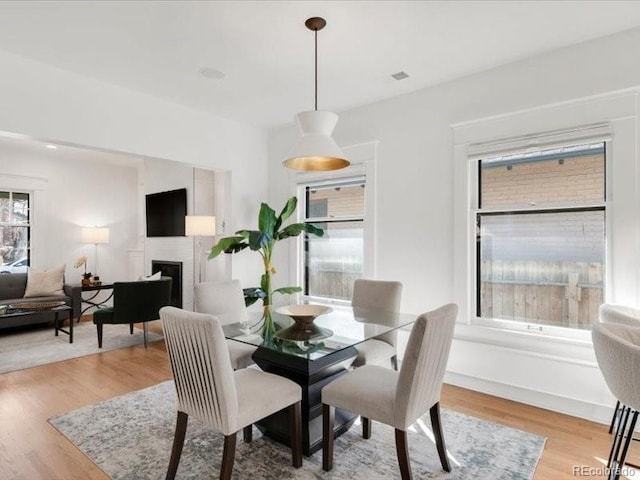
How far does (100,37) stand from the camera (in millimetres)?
2750

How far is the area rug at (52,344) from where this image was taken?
13.6ft

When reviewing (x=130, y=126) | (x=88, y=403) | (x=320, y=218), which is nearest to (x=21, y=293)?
(x=88, y=403)

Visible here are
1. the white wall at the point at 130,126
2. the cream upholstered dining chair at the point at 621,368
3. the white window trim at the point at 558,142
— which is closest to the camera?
the cream upholstered dining chair at the point at 621,368

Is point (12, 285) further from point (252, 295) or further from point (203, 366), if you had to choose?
point (203, 366)

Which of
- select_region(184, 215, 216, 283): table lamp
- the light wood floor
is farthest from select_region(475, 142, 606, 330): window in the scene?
select_region(184, 215, 216, 283): table lamp

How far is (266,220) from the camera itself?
429 cm

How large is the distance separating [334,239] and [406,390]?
9.39 ft

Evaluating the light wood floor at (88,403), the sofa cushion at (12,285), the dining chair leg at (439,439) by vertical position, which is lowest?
the light wood floor at (88,403)

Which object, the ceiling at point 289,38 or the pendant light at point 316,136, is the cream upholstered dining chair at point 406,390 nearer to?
the pendant light at point 316,136

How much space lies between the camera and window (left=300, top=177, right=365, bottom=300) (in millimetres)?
4336

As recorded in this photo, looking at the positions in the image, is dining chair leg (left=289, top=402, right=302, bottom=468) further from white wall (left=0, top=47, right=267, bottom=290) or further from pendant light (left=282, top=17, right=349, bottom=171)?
white wall (left=0, top=47, right=267, bottom=290)

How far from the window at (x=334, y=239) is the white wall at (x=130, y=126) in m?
0.78

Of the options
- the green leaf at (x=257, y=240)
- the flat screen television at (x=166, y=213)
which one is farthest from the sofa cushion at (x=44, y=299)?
the green leaf at (x=257, y=240)

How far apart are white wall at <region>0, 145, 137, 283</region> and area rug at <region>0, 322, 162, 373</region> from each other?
160 centimetres
